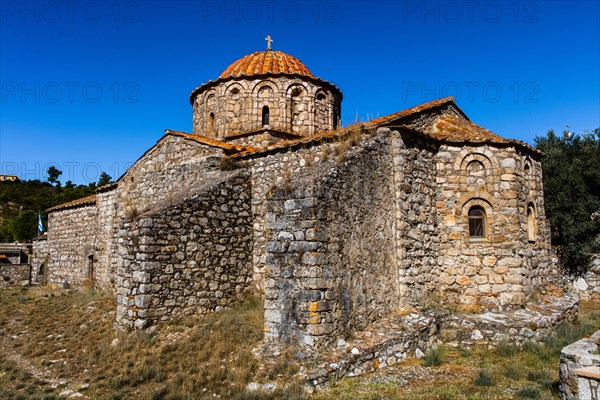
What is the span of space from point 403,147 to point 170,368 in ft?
19.9

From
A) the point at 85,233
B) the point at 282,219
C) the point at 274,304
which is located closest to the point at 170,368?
the point at 274,304

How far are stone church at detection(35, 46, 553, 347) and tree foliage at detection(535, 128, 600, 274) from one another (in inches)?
246

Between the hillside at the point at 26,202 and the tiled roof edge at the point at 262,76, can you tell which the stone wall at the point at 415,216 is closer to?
the tiled roof edge at the point at 262,76

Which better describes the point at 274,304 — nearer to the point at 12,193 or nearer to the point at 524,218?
the point at 524,218

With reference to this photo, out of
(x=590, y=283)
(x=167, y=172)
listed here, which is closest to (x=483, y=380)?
(x=167, y=172)

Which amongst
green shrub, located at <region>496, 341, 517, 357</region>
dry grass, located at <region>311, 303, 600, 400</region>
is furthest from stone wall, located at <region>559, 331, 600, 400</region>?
green shrub, located at <region>496, 341, 517, 357</region>

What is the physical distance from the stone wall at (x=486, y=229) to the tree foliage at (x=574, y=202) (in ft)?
24.6

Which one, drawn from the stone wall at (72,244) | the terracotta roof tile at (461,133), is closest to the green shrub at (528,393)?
the terracotta roof tile at (461,133)

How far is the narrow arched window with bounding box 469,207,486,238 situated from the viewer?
9797 millimetres

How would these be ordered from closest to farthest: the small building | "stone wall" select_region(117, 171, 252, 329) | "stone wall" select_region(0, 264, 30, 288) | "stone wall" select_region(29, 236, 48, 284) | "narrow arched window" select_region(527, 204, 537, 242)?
"stone wall" select_region(117, 171, 252, 329)
"narrow arched window" select_region(527, 204, 537, 242)
"stone wall" select_region(29, 236, 48, 284)
"stone wall" select_region(0, 264, 30, 288)
the small building

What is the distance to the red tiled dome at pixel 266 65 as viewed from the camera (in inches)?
583

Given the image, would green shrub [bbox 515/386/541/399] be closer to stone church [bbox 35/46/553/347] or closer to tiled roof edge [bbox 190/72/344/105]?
stone church [bbox 35/46/553/347]

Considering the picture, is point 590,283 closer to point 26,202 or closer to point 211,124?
point 211,124

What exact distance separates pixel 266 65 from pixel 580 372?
12.9m
